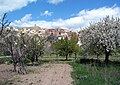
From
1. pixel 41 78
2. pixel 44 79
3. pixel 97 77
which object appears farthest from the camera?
pixel 41 78

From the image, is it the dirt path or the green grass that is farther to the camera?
the dirt path

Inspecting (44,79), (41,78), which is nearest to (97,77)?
(44,79)

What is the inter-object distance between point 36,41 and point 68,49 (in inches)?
621

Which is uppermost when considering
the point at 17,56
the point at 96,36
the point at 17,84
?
the point at 96,36

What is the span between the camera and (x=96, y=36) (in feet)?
134

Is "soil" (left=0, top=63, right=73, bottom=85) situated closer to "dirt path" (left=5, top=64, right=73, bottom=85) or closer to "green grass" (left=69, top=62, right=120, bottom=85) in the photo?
"dirt path" (left=5, top=64, right=73, bottom=85)

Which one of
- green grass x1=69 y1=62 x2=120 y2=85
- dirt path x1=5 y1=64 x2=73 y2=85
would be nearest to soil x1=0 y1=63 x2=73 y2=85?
dirt path x1=5 y1=64 x2=73 y2=85

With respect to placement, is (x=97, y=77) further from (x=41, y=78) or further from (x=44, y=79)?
(x=41, y=78)

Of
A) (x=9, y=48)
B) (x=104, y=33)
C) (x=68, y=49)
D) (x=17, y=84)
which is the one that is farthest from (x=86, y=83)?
(x=68, y=49)

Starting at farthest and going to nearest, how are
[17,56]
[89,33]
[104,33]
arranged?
1. [89,33]
2. [104,33]
3. [17,56]

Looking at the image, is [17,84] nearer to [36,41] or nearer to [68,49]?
[36,41]

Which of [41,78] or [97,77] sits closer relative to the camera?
[97,77]

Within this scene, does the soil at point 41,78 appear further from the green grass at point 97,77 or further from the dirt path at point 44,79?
the green grass at point 97,77

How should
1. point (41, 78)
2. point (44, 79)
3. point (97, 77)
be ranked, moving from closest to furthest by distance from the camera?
1. point (97, 77)
2. point (44, 79)
3. point (41, 78)
